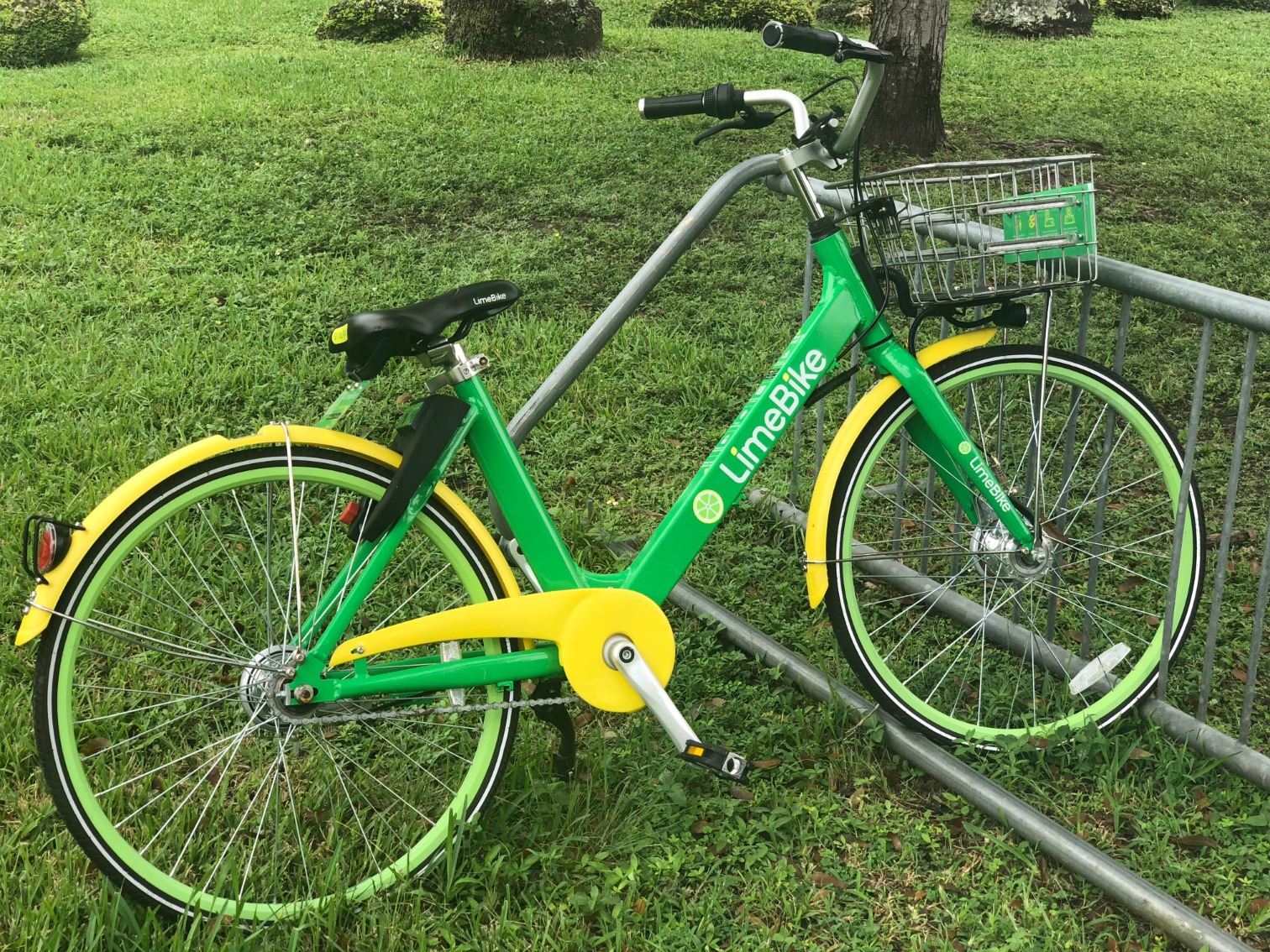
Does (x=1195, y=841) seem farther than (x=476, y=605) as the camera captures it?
→ Yes

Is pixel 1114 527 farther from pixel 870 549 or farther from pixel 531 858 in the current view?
pixel 531 858

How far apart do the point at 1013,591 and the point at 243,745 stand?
6.99 ft

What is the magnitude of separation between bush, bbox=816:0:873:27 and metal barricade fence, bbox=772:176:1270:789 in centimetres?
987

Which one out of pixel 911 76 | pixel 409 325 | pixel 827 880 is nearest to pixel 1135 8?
pixel 911 76

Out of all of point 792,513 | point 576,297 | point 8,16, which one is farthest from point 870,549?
point 8,16

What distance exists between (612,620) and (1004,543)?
3.67 feet

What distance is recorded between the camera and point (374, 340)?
2.44 metres

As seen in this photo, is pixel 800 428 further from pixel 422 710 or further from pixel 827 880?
pixel 422 710

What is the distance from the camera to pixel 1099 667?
310 cm

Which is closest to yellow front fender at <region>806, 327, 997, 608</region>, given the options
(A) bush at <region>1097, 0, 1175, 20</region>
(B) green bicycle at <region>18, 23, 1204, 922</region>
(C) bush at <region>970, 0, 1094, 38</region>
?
(B) green bicycle at <region>18, 23, 1204, 922</region>

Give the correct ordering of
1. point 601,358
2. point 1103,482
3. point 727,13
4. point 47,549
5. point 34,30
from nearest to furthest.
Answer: point 47,549, point 1103,482, point 601,358, point 34,30, point 727,13

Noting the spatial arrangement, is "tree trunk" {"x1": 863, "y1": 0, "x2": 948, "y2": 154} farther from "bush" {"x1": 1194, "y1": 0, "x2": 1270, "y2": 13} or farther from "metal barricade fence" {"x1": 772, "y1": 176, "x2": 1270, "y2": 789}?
"bush" {"x1": 1194, "y1": 0, "x2": 1270, "y2": 13}

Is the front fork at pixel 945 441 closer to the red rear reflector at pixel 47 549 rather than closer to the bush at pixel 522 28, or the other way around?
the red rear reflector at pixel 47 549

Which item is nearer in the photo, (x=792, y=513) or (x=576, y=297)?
(x=792, y=513)
